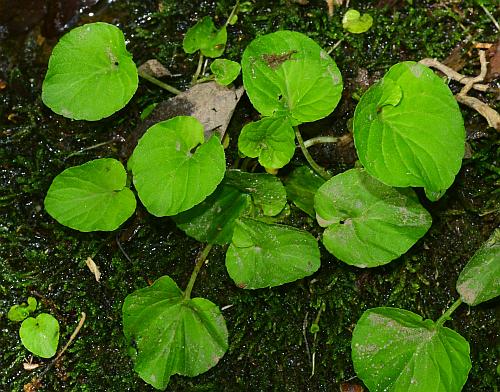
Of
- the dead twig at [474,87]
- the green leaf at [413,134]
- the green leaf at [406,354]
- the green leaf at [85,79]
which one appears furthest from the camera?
the dead twig at [474,87]

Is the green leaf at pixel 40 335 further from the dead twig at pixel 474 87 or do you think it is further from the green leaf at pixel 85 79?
the dead twig at pixel 474 87

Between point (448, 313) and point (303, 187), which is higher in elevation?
point (303, 187)

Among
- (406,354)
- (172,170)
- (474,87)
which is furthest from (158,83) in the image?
(406,354)

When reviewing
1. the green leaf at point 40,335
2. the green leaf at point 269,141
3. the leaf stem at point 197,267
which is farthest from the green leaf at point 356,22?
the green leaf at point 40,335

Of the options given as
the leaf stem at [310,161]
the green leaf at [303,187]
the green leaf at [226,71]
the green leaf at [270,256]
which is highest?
the green leaf at [226,71]

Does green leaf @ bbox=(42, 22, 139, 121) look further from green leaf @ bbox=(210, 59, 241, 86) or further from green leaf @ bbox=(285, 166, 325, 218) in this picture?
green leaf @ bbox=(285, 166, 325, 218)

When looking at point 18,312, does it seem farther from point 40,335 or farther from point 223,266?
point 223,266
